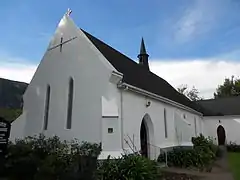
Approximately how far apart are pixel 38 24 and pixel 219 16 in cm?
966

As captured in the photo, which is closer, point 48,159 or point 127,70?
point 48,159

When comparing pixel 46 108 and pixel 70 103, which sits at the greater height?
pixel 70 103

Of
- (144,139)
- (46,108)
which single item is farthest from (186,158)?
(46,108)

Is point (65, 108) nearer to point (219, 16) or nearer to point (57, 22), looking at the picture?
point (57, 22)

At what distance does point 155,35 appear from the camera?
1689 centimetres

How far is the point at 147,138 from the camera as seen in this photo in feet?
54.6

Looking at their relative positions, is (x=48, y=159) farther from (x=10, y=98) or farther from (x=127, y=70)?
(x=10, y=98)

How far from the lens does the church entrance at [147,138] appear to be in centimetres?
1634

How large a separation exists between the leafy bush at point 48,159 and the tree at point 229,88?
5064cm

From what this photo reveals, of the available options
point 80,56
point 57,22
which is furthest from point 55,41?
point 80,56

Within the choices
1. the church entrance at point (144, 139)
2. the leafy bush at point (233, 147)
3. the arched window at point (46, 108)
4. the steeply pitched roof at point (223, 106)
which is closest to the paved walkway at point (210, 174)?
the church entrance at point (144, 139)

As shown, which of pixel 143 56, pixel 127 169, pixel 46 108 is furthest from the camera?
pixel 143 56

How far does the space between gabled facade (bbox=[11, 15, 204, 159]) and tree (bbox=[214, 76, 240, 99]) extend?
139 feet

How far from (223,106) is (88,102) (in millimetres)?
27218
